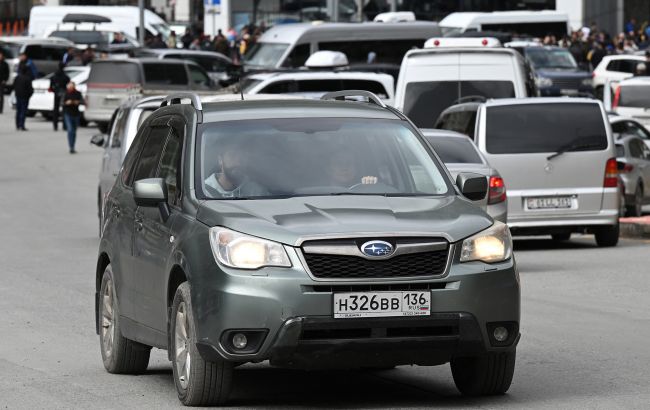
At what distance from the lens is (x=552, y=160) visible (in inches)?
799

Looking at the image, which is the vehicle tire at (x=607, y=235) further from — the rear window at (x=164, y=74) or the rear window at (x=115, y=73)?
the rear window at (x=115, y=73)

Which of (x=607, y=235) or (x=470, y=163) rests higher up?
(x=470, y=163)

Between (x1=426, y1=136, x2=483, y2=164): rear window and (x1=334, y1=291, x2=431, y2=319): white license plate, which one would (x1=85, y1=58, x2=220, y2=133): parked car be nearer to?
(x1=426, y1=136, x2=483, y2=164): rear window

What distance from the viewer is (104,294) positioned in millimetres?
10766

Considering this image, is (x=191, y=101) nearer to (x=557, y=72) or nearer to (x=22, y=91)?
(x=22, y=91)

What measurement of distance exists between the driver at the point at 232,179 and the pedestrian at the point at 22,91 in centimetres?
3633

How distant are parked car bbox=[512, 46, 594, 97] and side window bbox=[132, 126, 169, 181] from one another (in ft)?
117

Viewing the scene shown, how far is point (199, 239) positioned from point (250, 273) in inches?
15.3

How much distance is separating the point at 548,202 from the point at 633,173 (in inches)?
237

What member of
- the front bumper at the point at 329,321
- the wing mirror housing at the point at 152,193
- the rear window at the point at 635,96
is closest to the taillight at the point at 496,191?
the wing mirror housing at the point at 152,193

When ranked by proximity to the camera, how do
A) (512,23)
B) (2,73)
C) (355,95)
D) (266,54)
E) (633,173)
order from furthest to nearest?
1. (512,23)
2. (2,73)
3. (266,54)
4. (633,173)
5. (355,95)

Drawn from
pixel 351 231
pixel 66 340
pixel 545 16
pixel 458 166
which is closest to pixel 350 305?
pixel 351 231

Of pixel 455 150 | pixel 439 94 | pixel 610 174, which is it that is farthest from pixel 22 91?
pixel 455 150

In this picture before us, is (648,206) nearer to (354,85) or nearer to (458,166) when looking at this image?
(354,85)
